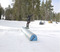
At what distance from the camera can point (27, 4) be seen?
32.2m

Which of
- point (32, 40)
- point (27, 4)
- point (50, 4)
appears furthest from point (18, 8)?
point (32, 40)

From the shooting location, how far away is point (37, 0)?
30219 mm

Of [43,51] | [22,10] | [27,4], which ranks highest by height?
[27,4]

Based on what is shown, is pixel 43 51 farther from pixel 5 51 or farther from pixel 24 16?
pixel 24 16

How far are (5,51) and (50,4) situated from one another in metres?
42.6

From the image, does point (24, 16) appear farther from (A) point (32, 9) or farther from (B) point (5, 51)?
(B) point (5, 51)

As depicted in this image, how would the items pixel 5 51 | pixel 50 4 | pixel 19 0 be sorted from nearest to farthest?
pixel 5 51 → pixel 19 0 → pixel 50 4

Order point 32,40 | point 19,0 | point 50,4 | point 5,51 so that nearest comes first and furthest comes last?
point 5,51 → point 32,40 → point 19,0 → point 50,4

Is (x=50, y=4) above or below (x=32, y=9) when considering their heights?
above

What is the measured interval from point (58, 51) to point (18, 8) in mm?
28100

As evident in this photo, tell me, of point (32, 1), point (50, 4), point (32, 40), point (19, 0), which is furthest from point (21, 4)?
point (32, 40)

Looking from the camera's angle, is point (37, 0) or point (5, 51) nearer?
point (5, 51)

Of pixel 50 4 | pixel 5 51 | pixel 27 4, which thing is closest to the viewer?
pixel 5 51

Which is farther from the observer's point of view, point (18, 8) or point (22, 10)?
point (22, 10)
